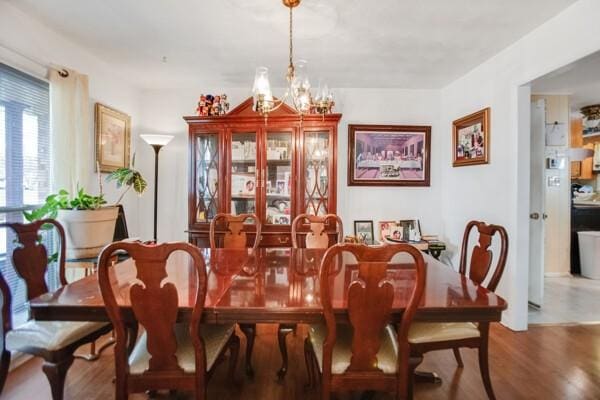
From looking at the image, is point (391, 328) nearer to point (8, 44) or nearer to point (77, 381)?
point (77, 381)

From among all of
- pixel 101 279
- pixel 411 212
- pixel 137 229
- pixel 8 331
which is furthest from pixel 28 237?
pixel 411 212

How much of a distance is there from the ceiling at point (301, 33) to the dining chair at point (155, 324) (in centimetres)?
163

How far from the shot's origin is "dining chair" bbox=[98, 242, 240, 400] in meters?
1.10

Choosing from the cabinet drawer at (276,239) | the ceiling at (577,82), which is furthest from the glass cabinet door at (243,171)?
the ceiling at (577,82)

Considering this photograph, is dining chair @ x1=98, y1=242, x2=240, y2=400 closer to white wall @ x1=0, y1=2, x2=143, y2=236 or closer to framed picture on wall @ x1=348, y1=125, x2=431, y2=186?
white wall @ x1=0, y1=2, x2=143, y2=236

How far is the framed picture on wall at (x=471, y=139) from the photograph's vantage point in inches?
110

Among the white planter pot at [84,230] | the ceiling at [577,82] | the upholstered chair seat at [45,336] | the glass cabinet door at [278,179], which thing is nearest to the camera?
the upholstered chair seat at [45,336]

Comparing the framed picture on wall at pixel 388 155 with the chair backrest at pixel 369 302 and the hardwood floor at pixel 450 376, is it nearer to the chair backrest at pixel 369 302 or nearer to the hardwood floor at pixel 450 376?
the hardwood floor at pixel 450 376

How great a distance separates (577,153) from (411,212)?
2.21 metres

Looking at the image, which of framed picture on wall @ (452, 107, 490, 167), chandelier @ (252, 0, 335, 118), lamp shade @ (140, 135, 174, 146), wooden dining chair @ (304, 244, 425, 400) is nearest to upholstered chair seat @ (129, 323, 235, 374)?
wooden dining chair @ (304, 244, 425, 400)

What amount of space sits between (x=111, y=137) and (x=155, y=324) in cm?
249

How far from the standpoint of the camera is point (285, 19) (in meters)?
2.11

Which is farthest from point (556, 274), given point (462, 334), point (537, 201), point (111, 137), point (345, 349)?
point (111, 137)

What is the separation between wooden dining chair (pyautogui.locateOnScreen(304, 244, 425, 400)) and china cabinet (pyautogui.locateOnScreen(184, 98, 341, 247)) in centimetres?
190
